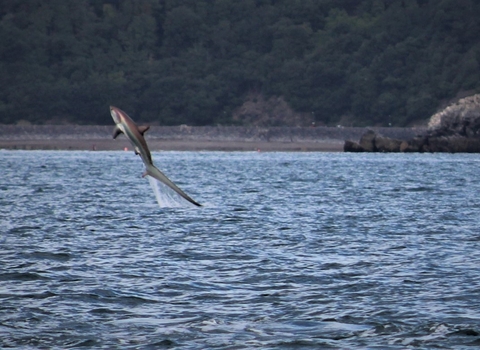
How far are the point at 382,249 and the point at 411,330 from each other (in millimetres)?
10340

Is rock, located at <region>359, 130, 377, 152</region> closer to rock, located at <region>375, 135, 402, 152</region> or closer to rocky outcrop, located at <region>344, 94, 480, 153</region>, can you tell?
rocky outcrop, located at <region>344, 94, 480, 153</region>

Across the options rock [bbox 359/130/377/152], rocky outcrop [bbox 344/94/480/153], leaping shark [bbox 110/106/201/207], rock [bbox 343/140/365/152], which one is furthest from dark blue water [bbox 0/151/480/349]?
rock [bbox 343/140/365/152]

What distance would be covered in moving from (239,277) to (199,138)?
15176 cm

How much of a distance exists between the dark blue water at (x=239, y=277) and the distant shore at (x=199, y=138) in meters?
127

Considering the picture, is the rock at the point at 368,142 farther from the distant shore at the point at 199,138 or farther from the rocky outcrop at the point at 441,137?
the distant shore at the point at 199,138

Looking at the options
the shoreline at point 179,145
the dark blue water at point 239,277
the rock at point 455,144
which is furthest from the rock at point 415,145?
the dark blue water at point 239,277

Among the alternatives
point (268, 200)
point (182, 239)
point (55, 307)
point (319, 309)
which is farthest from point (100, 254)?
point (268, 200)

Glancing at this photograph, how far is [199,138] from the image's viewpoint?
173 m

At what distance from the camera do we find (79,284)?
20609 millimetres

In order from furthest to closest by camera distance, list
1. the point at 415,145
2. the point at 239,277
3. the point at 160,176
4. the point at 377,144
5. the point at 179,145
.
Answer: the point at 179,145 → the point at 377,144 → the point at 415,145 → the point at 239,277 → the point at 160,176

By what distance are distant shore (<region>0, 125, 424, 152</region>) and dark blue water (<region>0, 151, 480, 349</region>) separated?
12715cm

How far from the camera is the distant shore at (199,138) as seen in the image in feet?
557

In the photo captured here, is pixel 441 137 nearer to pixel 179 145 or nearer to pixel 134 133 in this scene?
pixel 179 145

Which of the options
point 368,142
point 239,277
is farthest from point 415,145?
point 239,277
